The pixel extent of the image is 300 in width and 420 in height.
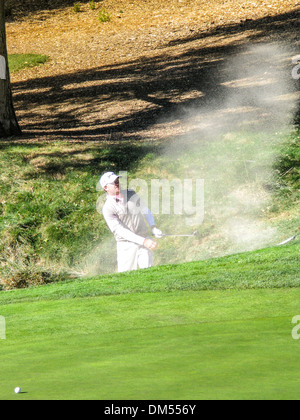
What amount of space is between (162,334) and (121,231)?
4.76 meters

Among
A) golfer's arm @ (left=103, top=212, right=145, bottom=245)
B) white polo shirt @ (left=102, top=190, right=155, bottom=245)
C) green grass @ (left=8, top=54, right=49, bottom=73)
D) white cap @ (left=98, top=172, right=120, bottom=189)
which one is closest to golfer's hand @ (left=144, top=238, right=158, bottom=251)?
golfer's arm @ (left=103, top=212, right=145, bottom=245)

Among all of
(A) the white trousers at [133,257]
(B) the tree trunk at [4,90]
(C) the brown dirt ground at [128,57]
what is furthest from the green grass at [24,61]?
(A) the white trousers at [133,257]

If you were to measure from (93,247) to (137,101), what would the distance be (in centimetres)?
773

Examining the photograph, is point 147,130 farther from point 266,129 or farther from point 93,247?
point 93,247

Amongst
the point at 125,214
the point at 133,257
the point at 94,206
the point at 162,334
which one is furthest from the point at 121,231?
the point at 162,334

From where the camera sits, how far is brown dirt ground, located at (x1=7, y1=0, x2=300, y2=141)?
20.2 metres

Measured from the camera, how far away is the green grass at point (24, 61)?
27.5 meters

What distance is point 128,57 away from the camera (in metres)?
25.4

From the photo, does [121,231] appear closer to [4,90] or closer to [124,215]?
[124,215]

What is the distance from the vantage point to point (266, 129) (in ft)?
56.0

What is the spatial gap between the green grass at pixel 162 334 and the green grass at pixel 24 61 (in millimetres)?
18068

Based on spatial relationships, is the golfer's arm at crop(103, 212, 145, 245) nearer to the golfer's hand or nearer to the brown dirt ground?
the golfer's hand

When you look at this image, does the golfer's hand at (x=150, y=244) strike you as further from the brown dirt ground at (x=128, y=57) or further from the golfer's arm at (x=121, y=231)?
the brown dirt ground at (x=128, y=57)

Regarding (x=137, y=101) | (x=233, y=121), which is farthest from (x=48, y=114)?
(x=233, y=121)
